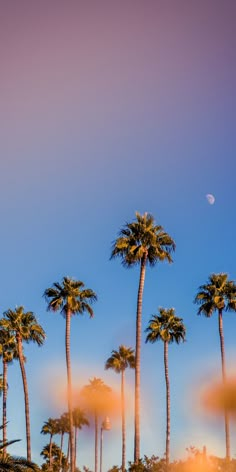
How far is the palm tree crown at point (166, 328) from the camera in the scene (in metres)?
60.5

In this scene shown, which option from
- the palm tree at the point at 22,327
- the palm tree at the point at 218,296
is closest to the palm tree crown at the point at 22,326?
the palm tree at the point at 22,327

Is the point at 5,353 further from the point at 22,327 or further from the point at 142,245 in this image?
the point at 142,245

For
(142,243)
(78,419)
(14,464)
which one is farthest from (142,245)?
(78,419)

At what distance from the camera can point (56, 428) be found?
12512 cm

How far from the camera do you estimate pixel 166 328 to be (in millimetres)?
60938

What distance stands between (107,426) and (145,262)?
193 ft

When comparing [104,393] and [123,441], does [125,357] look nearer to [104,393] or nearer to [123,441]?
[123,441]

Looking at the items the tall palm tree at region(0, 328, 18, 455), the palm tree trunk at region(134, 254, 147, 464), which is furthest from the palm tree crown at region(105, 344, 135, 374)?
the palm tree trunk at region(134, 254, 147, 464)

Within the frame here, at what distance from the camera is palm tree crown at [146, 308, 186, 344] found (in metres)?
60.5

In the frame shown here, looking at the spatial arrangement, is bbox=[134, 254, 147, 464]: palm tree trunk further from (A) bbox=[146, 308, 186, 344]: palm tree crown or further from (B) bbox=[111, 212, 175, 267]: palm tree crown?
(A) bbox=[146, 308, 186, 344]: palm tree crown

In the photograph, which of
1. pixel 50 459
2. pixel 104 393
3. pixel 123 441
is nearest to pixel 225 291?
pixel 123 441

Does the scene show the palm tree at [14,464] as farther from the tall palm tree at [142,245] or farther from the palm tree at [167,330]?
the palm tree at [167,330]

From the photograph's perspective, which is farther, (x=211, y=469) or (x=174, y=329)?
(x=174, y=329)

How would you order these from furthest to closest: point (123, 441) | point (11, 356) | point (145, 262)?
point (123, 441), point (11, 356), point (145, 262)
